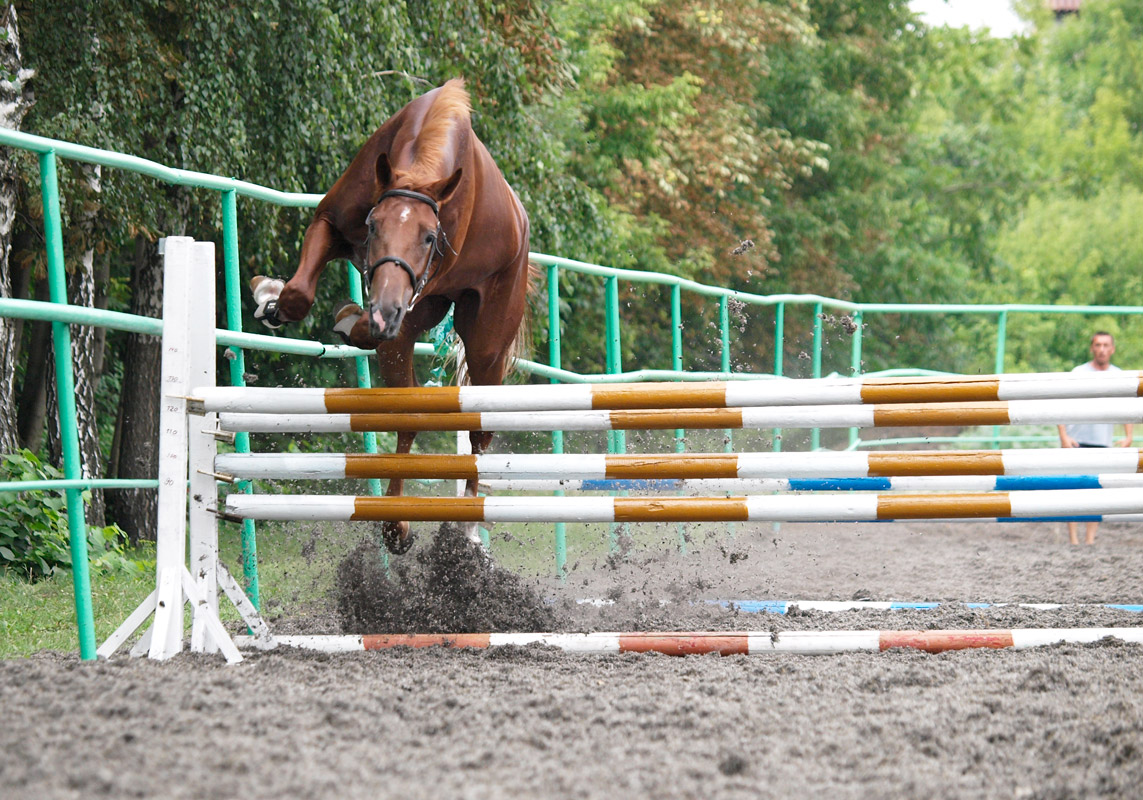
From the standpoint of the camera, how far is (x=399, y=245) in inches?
130

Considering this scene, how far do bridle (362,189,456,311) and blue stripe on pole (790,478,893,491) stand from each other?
1.27 metres

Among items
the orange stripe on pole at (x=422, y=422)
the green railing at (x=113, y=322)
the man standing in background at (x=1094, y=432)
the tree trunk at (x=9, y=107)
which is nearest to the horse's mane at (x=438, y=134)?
the green railing at (x=113, y=322)

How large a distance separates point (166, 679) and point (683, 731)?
46.7 inches

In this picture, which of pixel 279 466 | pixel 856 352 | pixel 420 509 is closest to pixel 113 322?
pixel 279 466

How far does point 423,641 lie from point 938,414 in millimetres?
1643

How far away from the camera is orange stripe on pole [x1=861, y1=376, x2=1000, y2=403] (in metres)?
3.23

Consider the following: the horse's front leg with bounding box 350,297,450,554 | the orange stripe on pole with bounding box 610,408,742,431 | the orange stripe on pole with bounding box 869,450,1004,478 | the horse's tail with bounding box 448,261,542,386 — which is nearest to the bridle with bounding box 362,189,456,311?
the orange stripe on pole with bounding box 610,408,742,431

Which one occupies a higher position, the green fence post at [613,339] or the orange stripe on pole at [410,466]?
the green fence post at [613,339]

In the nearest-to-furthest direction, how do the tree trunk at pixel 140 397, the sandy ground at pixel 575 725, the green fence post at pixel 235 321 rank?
the sandy ground at pixel 575 725 < the green fence post at pixel 235 321 < the tree trunk at pixel 140 397

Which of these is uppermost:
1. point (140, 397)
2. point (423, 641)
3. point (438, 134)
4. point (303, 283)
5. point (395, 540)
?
point (438, 134)

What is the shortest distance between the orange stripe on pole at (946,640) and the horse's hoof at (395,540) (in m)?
1.78

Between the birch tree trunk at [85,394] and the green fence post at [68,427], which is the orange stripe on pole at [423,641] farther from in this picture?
the birch tree trunk at [85,394]

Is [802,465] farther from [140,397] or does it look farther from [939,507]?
[140,397]

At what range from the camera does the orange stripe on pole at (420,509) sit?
10.8 ft
